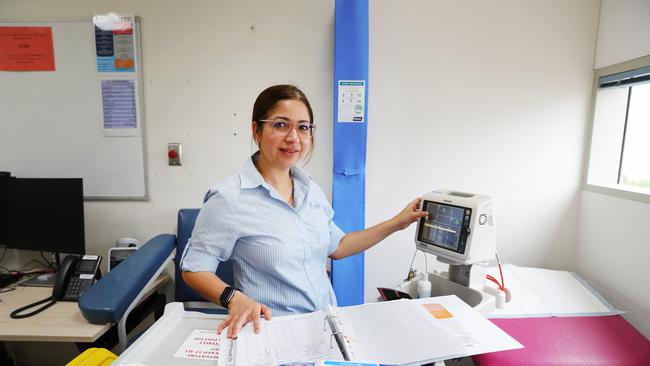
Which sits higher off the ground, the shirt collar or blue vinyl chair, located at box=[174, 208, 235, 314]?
the shirt collar

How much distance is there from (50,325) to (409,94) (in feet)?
6.83

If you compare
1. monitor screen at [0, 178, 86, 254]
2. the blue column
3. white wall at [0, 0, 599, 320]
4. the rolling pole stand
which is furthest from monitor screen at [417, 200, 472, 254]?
monitor screen at [0, 178, 86, 254]

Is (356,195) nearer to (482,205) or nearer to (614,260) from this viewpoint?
(482,205)

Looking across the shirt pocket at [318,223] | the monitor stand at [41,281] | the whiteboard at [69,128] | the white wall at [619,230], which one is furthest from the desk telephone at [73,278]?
the white wall at [619,230]

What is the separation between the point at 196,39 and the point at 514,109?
1914 mm

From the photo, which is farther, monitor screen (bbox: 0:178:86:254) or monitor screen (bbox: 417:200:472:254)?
monitor screen (bbox: 0:178:86:254)

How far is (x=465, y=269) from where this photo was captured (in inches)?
47.8

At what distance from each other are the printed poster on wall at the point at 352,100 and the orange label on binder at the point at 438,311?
1177 millimetres

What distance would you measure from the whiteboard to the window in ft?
8.60

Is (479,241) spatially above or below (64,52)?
below

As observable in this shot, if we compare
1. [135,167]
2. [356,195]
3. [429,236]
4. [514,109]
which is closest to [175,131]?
[135,167]

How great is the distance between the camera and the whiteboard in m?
1.96

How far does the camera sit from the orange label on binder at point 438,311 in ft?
2.84

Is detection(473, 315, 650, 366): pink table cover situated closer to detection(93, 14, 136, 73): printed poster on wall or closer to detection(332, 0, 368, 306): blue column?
detection(332, 0, 368, 306): blue column
